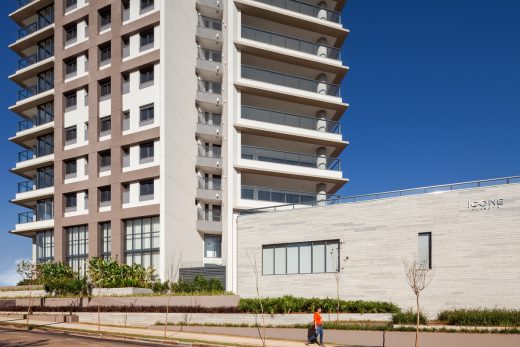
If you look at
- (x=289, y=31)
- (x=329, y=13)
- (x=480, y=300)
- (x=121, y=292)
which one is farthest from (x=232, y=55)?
(x=480, y=300)

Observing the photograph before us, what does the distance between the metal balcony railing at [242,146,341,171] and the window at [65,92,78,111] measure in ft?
64.7

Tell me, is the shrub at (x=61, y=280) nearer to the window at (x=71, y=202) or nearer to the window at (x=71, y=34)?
the window at (x=71, y=202)

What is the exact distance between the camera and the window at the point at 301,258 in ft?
126

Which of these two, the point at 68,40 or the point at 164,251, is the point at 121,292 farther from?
the point at 68,40

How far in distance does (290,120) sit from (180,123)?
1024 cm

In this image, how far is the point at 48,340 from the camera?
3144 cm

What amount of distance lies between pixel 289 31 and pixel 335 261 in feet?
96.5

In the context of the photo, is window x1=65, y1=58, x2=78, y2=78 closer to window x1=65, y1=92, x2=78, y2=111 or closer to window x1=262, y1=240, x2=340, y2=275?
window x1=65, y1=92, x2=78, y2=111

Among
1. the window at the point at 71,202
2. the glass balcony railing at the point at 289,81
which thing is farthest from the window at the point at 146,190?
the glass balcony railing at the point at 289,81

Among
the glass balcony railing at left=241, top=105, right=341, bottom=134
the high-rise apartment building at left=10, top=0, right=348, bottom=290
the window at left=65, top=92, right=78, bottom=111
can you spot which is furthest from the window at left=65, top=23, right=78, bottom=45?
the glass balcony railing at left=241, top=105, right=341, bottom=134

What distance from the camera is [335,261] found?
1502 inches

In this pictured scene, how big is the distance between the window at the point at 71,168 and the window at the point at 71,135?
6.52ft

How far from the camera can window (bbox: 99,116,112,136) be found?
185 ft

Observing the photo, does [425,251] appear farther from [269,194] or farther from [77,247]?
[77,247]
